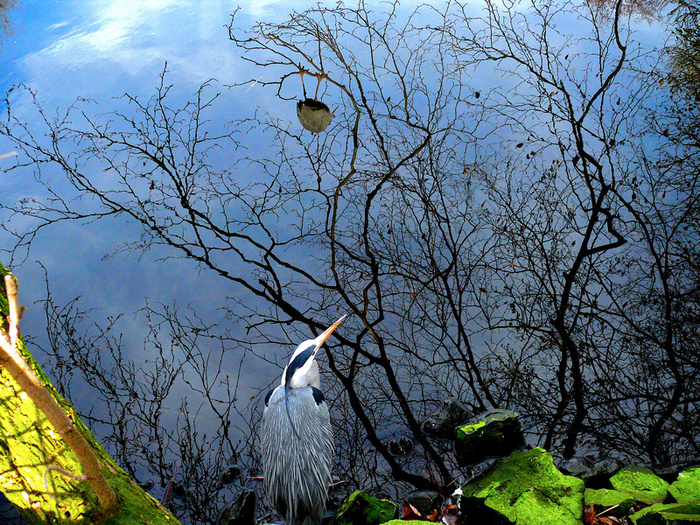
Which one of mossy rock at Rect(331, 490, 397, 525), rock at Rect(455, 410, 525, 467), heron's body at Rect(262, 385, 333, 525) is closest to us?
mossy rock at Rect(331, 490, 397, 525)

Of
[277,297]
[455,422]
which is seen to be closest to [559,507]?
[455,422]

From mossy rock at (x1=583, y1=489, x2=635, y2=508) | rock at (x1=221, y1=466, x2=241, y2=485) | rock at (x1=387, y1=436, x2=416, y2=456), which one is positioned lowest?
mossy rock at (x1=583, y1=489, x2=635, y2=508)

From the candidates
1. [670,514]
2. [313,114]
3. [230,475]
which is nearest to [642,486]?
[670,514]

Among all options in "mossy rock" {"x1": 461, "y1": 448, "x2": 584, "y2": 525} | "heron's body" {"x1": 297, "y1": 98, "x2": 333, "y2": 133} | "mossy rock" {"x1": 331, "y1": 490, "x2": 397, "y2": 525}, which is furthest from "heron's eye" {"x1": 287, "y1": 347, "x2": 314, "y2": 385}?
"heron's body" {"x1": 297, "y1": 98, "x2": 333, "y2": 133}

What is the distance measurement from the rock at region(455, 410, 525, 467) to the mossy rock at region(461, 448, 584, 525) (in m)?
0.60

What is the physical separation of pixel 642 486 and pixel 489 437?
86 centimetres

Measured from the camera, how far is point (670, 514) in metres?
1.29

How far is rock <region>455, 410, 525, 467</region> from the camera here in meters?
2.37

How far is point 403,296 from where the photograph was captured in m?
3.86

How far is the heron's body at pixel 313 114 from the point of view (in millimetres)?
2266

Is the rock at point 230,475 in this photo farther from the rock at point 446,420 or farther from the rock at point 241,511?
the rock at point 446,420

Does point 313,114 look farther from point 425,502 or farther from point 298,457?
point 425,502

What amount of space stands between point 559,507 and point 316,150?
2693mm

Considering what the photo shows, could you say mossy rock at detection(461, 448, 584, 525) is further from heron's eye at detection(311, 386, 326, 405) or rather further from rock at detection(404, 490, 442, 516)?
heron's eye at detection(311, 386, 326, 405)
